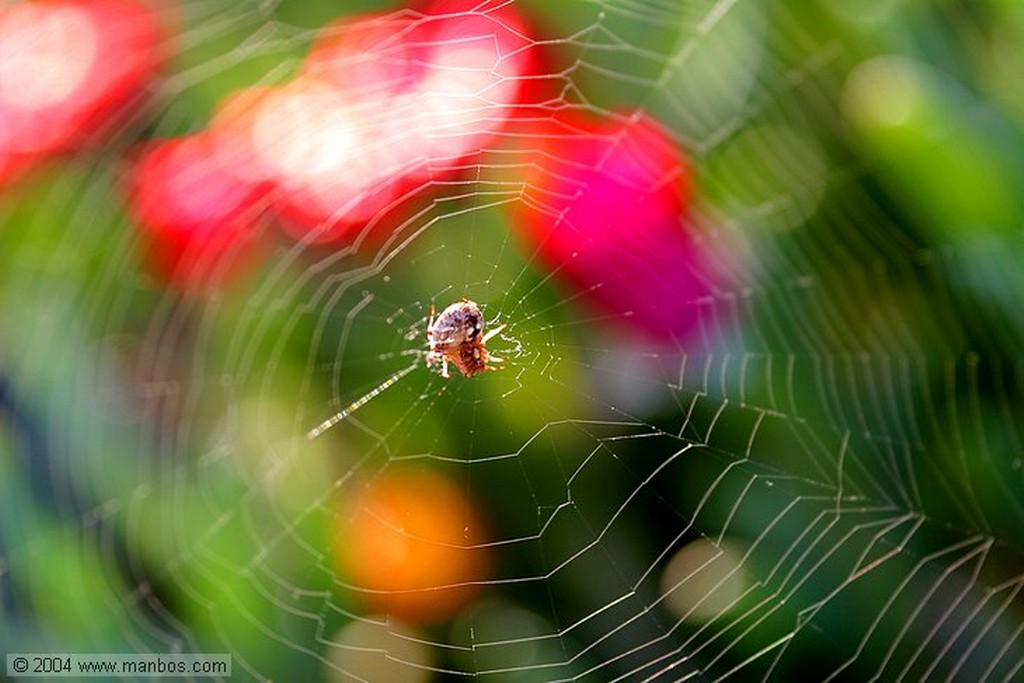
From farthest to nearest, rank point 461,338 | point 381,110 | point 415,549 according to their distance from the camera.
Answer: point 461,338, point 381,110, point 415,549

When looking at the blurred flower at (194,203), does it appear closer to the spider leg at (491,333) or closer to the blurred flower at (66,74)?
the blurred flower at (66,74)

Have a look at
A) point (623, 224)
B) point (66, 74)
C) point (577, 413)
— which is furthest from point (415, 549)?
point (66, 74)

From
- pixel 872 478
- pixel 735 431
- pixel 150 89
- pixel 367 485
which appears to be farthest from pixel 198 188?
pixel 872 478

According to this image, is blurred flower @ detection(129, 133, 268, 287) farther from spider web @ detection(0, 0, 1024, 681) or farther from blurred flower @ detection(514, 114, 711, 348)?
blurred flower @ detection(514, 114, 711, 348)

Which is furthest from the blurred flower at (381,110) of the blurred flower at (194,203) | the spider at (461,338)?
the spider at (461,338)

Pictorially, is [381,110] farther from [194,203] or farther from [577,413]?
[577,413]

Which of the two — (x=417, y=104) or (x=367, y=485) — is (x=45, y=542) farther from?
(x=417, y=104)
